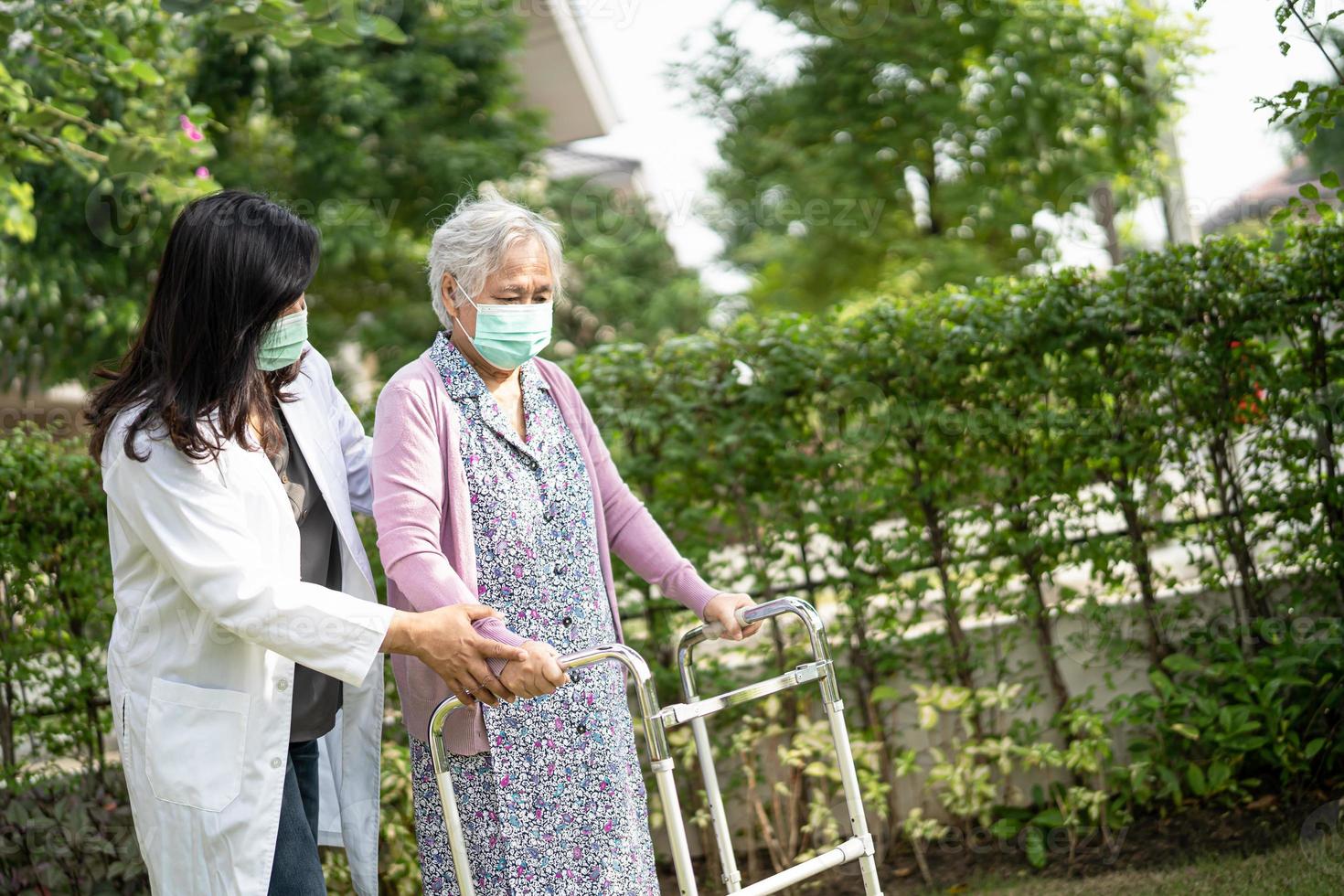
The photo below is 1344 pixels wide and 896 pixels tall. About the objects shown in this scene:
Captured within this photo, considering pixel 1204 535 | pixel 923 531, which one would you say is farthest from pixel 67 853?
pixel 1204 535

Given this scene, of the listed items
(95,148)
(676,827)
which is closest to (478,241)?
(676,827)

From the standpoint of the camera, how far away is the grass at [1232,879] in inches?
136

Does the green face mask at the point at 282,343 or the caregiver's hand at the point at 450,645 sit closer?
the caregiver's hand at the point at 450,645

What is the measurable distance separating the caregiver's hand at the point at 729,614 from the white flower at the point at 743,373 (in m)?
1.68

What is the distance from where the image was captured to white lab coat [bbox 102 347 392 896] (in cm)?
204

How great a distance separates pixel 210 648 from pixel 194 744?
167 millimetres

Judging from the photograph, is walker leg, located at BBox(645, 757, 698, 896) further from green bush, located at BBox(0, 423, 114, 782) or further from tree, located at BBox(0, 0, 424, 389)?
tree, located at BBox(0, 0, 424, 389)

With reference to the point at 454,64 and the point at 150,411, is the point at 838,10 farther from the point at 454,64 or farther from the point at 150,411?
the point at 150,411

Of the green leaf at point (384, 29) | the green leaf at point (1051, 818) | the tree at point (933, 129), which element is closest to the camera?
the green leaf at point (1051, 818)

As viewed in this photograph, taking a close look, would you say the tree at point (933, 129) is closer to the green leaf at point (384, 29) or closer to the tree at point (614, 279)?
the tree at point (614, 279)

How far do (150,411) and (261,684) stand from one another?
526 mm

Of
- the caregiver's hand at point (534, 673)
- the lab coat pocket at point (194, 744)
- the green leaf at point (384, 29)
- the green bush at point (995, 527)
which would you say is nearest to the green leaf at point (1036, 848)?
the green bush at point (995, 527)

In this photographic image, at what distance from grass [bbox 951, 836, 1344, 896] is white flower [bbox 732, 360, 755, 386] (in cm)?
191

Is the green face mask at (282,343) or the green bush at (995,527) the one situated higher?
the green face mask at (282,343)
